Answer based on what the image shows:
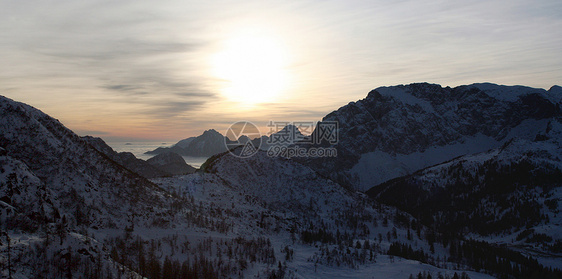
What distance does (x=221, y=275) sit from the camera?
47906 mm

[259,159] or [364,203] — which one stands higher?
[259,159]

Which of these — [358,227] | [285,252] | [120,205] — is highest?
[120,205]

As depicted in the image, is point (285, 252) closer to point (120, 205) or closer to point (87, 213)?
point (120, 205)

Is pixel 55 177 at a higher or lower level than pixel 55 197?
higher

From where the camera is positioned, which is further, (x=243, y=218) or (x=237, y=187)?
(x=237, y=187)

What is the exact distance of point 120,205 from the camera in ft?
181

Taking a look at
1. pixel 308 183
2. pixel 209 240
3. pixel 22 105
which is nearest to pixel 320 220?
pixel 308 183

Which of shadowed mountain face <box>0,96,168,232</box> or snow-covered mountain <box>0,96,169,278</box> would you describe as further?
shadowed mountain face <box>0,96,168,232</box>

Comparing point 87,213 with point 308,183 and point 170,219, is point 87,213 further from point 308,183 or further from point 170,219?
point 308,183

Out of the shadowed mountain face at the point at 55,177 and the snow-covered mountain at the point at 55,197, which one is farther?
the shadowed mountain face at the point at 55,177

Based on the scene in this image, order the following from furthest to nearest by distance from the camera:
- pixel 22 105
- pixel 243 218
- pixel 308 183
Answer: pixel 308 183 < pixel 243 218 < pixel 22 105

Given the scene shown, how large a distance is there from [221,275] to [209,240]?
10020mm

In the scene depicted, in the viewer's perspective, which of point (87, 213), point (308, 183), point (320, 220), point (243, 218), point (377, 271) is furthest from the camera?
point (308, 183)

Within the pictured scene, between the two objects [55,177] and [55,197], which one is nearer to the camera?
[55,197]
